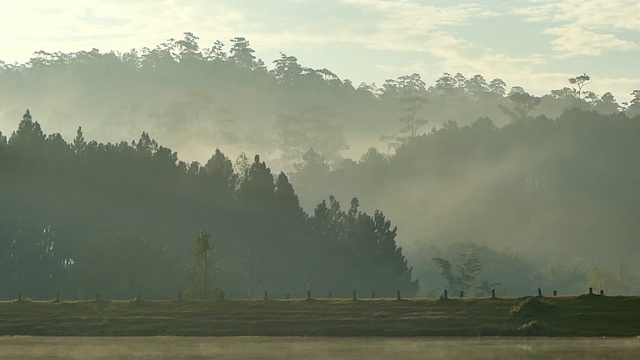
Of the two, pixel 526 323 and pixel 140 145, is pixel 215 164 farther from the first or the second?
pixel 526 323

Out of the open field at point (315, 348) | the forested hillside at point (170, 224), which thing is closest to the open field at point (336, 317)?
the open field at point (315, 348)

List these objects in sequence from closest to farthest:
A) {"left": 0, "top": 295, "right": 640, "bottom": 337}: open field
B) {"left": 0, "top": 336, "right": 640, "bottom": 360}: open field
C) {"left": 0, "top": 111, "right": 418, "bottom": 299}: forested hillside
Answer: {"left": 0, "top": 336, "right": 640, "bottom": 360}: open field < {"left": 0, "top": 295, "right": 640, "bottom": 337}: open field < {"left": 0, "top": 111, "right": 418, "bottom": 299}: forested hillside

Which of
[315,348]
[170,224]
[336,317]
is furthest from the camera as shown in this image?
[170,224]

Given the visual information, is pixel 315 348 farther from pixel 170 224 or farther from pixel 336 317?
pixel 170 224

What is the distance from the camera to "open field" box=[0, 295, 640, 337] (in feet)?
284

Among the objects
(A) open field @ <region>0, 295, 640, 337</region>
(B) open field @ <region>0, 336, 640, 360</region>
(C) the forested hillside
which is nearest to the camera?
(B) open field @ <region>0, 336, 640, 360</region>

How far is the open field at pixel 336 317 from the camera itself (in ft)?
284

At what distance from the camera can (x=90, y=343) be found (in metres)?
81.7

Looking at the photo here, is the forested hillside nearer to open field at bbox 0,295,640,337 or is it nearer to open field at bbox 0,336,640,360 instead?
open field at bbox 0,295,640,337

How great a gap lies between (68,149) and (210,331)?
52.8 m

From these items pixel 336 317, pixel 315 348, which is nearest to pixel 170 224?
pixel 336 317

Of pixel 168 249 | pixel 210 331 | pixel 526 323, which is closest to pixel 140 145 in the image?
pixel 168 249

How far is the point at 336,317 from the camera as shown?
302ft

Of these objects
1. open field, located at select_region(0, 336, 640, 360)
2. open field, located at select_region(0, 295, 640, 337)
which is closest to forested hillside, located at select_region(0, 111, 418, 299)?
open field, located at select_region(0, 295, 640, 337)
